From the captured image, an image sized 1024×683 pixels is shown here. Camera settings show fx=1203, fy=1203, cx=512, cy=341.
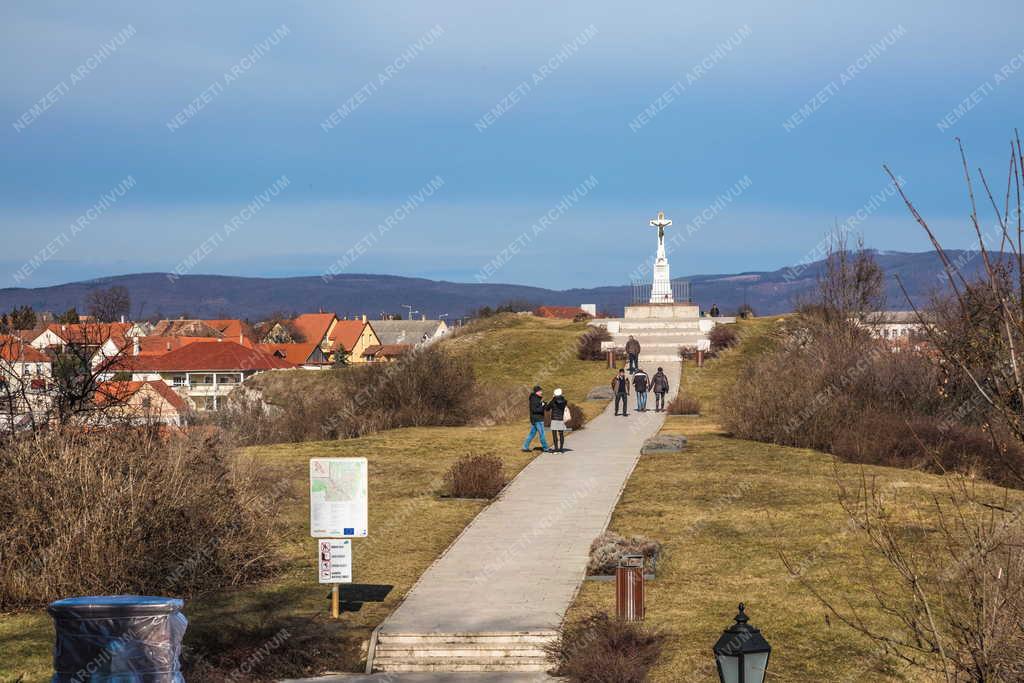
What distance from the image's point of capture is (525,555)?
19.1 meters

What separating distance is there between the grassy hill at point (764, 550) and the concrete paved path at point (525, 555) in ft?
1.80

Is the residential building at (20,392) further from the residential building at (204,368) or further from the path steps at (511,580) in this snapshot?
the residential building at (204,368)

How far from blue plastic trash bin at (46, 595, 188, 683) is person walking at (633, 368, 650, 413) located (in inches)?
1213

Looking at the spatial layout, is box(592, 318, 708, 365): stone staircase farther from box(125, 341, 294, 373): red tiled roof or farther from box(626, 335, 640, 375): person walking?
box(125, 341, 294, 373): red tiled roof

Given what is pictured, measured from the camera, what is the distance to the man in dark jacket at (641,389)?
39531 millimetres

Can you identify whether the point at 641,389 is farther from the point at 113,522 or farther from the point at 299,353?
the point at 299,353

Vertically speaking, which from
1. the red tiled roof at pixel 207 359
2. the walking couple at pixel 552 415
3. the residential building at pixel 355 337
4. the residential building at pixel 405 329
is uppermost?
the residential building at pixel 405 329

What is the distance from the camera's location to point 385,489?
24844mm

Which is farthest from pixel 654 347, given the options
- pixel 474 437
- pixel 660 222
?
pixel 474 437

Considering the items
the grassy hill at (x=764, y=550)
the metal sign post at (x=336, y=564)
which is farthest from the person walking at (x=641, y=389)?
the metal sign post at (x=336, y=564)

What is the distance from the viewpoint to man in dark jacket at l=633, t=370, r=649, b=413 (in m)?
39.5

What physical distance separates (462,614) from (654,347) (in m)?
45.3

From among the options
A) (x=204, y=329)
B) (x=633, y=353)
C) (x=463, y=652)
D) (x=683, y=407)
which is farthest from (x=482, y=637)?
(x=204, y=329)

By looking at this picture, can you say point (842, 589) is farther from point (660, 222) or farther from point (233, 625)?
point (660, 222)
